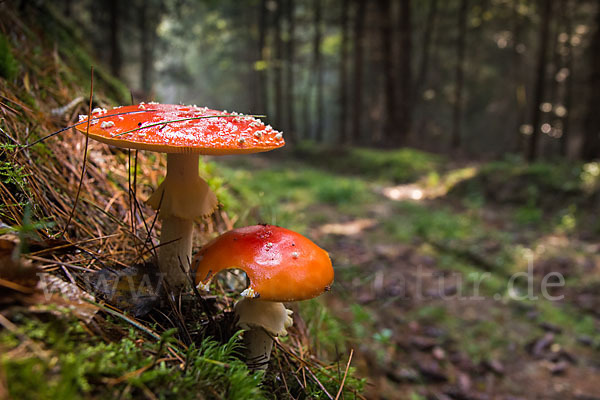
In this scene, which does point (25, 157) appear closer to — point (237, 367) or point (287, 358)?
point (237, 367)

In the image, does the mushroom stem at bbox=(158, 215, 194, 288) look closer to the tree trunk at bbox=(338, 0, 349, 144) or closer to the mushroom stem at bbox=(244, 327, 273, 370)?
Answer: the mushroom stem at bbox=(244, 327, 273, 370)

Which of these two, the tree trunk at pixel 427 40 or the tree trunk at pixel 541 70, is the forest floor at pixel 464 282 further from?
the tree trunk at pixel 427 40

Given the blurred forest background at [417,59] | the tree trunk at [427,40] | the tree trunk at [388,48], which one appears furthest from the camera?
the tree trunk at [427,40]

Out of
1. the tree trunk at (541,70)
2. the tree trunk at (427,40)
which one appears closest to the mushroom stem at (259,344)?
the tree trunk at (541,70)

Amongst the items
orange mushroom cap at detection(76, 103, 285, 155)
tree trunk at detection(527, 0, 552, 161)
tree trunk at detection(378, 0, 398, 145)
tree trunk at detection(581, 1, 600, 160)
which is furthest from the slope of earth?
tree trunk at detection(378, 0, 398, 145)

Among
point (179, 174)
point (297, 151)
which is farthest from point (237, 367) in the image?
point (297, 151)

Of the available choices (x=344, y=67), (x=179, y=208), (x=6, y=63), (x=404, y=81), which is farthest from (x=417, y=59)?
(x=179, y=208)
